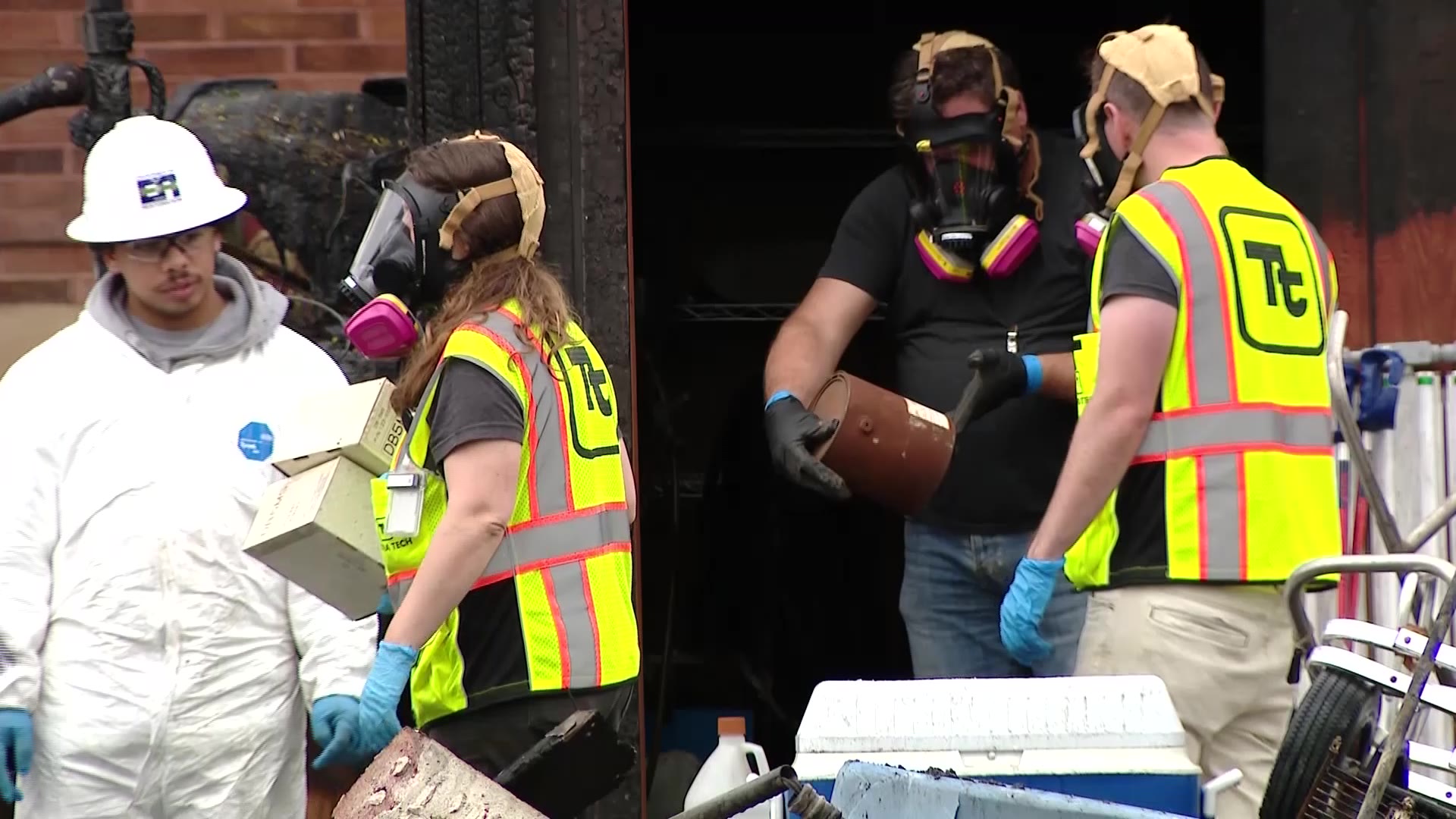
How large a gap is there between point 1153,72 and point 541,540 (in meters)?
1.45

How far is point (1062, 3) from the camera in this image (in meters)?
6.88

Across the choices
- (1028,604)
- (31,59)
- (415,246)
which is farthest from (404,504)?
(31,59)

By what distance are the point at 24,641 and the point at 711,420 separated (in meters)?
3.23

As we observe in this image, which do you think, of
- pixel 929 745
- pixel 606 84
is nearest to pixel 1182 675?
pixel 929 745

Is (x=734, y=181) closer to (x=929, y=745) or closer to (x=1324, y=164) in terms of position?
(x=1324, y=164)

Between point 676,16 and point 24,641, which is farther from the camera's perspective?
point 676,16

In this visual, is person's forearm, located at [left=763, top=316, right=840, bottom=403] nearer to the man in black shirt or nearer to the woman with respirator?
the man in black shirt

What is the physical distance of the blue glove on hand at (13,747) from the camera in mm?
4012

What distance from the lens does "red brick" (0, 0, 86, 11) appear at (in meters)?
6.35

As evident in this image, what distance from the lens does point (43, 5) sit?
636 cm

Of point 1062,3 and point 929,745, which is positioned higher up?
point 1062,3

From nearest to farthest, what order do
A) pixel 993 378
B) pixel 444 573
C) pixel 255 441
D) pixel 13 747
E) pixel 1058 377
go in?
pixel 444 573
pixel 13 747
pixel 255 441
pixel 993 378
pixel 1058 377

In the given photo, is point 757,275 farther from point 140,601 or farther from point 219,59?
point 140,601

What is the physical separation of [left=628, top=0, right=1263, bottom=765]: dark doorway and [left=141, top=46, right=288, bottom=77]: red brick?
117 cm
